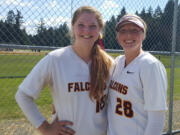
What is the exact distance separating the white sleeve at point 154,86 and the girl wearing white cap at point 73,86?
0.44 m

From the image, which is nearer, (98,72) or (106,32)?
(98,72)

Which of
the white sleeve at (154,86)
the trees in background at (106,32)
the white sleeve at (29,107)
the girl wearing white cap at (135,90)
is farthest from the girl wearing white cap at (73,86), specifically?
the trees in background at (106,32)

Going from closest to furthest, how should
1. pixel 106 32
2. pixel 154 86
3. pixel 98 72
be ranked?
pixel 154 86 → pixel 98 72 → pixel 106 32

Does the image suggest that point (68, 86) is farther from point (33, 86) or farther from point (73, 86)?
point (33, 86)

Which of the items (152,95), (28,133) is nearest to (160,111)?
(152,95)

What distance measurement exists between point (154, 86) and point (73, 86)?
0.70 meters

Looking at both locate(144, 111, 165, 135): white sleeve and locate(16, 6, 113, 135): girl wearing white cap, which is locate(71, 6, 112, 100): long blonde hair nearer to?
locate(16, 6, 113, 135): girl wearing white cap

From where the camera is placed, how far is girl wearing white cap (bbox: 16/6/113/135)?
174 centimetres

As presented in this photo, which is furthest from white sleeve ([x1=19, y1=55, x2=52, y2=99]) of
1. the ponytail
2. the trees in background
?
the trees in background

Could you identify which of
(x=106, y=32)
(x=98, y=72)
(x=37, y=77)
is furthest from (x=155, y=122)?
(x=106, y=32)

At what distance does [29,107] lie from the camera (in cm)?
175

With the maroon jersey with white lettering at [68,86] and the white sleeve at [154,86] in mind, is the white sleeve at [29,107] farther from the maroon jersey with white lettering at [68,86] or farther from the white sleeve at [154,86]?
the white sleeve at [154,86]

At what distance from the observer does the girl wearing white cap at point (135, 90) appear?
1619 millimetres

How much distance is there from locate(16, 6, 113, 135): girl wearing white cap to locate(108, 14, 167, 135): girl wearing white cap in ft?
0.50
